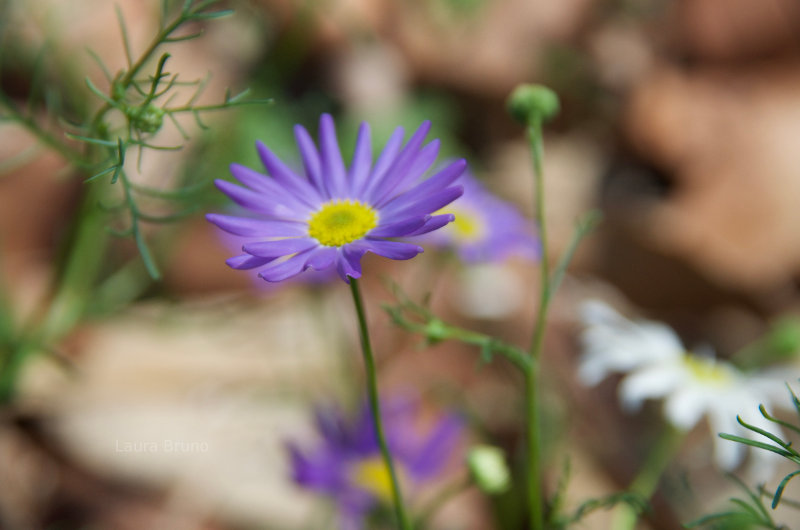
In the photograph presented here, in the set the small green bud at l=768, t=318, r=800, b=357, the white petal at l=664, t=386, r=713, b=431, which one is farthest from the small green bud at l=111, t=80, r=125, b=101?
the small green bud at l=768, t=318, r=800, b=357

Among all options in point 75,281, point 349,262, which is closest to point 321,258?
point 349,262

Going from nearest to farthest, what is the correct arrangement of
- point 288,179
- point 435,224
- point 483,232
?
point 435,224
point 288,179
point 483,232

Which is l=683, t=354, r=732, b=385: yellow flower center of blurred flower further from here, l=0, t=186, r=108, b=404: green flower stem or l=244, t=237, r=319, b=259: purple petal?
l=0, t=186, r=108, b=404: green flower stem

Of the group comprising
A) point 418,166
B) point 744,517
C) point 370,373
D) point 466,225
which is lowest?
point 744,517

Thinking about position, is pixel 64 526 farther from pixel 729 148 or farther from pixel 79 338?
pixel 729 148

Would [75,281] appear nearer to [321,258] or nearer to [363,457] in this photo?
[363,457]

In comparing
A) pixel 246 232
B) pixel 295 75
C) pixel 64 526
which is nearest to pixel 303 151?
pixel 246 232
